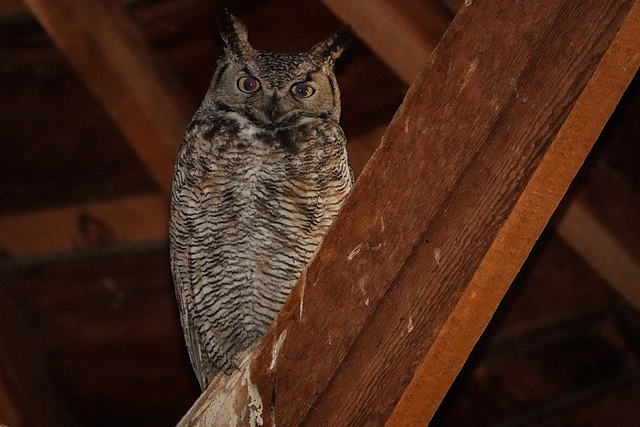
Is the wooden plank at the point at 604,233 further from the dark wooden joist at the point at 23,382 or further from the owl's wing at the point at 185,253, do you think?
the dark wooden joist at the point at 23,382

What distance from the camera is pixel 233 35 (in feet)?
7.97

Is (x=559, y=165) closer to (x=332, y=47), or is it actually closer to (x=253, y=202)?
(x=253, y=202)

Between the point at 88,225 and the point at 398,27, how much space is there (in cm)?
121

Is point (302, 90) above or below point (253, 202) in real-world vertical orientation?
above

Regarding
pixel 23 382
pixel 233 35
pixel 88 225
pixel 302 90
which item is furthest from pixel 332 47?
pixel 23 382

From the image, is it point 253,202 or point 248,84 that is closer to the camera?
point 253,202

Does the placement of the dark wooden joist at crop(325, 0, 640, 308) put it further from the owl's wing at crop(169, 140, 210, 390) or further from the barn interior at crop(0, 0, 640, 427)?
the owl's wing at crop(169, 140, 210, 390)

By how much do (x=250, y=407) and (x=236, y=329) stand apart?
2.50 feet

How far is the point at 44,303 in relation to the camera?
3137mm

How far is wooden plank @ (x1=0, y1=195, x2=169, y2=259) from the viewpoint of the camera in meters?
2.89

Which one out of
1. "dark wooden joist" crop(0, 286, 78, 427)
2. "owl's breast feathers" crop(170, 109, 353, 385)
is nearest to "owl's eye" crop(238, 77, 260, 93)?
"owl's breast feathers" crop(170, 109, 353, 385)

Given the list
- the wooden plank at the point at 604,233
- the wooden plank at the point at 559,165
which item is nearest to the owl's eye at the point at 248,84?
the wooden plank at the point at 604,233

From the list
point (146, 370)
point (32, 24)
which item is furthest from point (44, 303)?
point (32, 24)

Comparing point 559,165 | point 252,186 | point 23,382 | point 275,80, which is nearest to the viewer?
point 559,165
